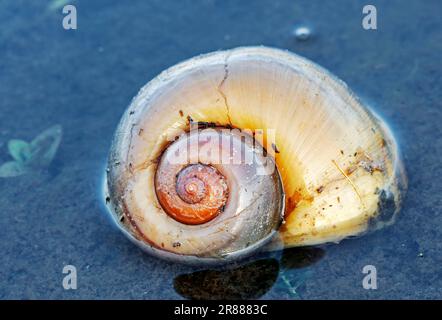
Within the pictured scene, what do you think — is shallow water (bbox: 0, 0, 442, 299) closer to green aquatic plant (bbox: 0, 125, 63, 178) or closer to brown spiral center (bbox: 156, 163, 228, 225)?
green aquatic plant (bbox: 0, 125, 63, 178)

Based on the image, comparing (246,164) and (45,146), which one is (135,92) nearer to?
(45,146)

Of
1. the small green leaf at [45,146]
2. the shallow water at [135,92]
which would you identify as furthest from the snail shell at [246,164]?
the small green leaf at [45,146]

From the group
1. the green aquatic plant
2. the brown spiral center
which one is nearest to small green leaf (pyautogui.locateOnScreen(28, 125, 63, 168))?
the green aquatic plant

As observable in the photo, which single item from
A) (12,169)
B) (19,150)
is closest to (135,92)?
(19,150)

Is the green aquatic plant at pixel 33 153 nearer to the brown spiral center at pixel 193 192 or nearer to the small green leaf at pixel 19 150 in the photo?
the small green leaf at pixel 19 150

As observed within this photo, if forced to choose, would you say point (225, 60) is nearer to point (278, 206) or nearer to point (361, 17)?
→ point (278, 206)

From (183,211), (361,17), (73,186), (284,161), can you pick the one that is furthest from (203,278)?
(361,17)
